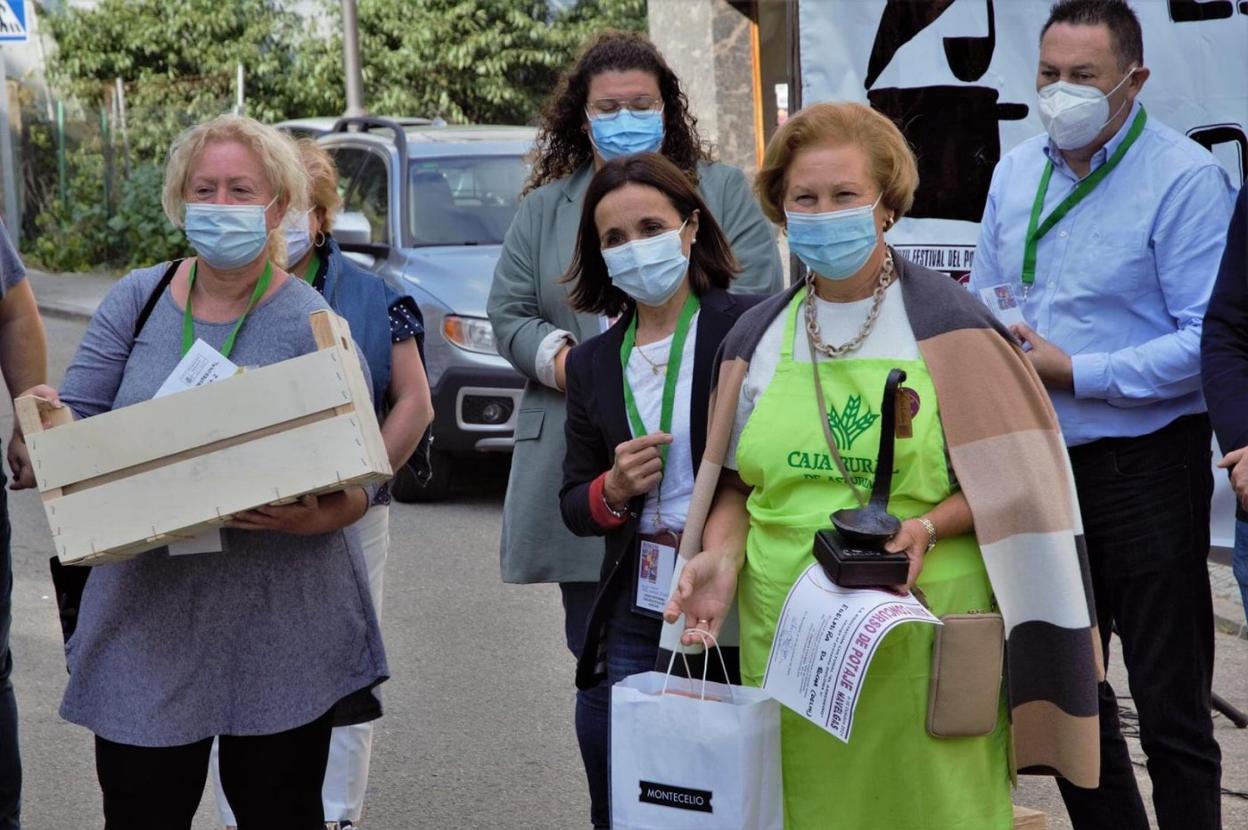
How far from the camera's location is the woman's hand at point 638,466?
3461 mm

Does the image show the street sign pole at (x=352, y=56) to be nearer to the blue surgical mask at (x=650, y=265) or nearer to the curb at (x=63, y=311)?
the curb at (x=63, y=311)

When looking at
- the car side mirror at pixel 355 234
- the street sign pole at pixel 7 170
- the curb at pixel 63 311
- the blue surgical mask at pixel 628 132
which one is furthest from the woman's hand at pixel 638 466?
the street sign pole at pixel 7 170

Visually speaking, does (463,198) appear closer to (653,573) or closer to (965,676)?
(653,573)

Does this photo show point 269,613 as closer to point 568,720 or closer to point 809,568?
point 809,568

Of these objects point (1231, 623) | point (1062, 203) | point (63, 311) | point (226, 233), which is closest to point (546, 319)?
point (226, 233)

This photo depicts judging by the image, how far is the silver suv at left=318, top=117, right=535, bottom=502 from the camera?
29.1ft

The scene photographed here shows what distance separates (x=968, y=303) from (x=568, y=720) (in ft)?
10.7

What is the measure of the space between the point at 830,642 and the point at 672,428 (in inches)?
35.7

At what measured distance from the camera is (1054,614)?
306 centimetres

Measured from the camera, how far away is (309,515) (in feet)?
10.9

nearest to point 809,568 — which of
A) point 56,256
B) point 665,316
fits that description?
point 665,316

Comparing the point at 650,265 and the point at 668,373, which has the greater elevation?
the point at 650,265

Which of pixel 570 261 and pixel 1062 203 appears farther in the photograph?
pixel 570 261

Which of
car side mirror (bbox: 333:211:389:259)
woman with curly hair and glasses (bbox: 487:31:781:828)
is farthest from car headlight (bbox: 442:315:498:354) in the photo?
woman with curly hair and glasses (bbox: 487:31:781:828)
